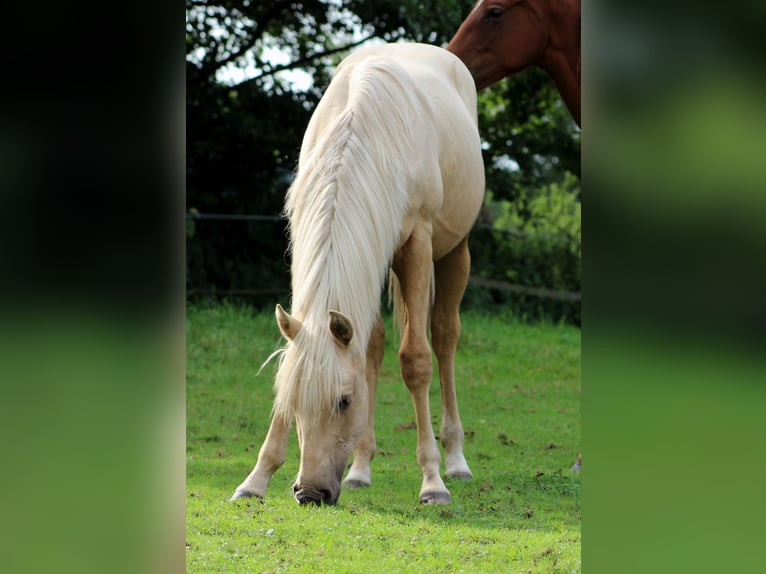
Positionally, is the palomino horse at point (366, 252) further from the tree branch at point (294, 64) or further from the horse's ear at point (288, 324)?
the tree branch at point (294, 64)

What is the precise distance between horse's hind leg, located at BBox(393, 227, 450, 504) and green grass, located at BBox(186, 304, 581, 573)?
241 millimetres

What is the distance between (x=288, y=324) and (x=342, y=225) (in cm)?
54

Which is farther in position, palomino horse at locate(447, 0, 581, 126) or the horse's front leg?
palomino horse at locate(447, 0, 581, 126)

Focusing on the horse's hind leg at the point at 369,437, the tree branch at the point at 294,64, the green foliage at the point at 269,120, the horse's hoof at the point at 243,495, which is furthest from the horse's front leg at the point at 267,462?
the tree branch at the point at 294,64

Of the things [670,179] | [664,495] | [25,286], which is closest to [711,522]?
[664,495]

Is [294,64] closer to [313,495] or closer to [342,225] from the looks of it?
[342,225]

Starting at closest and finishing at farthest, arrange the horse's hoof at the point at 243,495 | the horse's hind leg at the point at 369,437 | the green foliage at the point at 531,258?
the horse's hoof at the point at 243,495 → the horse's hind leg at the point at 369,437 → the green foliage at the point at 531,258

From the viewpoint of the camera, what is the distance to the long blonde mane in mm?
3727

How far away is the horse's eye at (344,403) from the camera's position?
12.5 ft

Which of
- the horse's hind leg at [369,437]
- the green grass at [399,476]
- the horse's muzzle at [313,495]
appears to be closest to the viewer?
the green grass at [399,476]

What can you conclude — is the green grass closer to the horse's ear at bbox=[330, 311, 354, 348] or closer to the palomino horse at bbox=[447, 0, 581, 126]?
the horse's ear at bbox=[330, 311, 354, 348]

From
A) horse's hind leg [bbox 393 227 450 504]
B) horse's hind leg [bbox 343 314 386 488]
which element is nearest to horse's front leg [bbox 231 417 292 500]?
horse's hind leg [bbox 343 314 386 488]

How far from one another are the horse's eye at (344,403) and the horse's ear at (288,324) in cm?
32

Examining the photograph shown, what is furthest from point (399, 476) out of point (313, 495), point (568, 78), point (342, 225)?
point (568, 78)
